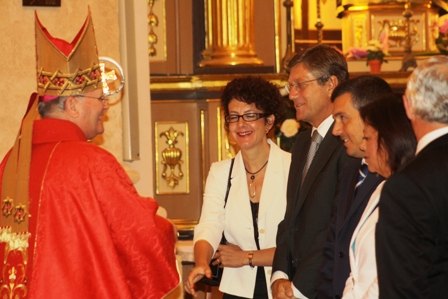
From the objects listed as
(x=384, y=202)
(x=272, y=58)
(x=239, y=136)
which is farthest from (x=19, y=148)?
(x=272, y=58)

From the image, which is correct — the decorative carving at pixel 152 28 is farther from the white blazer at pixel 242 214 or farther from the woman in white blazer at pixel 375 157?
the woman in white blazer at pixel 375 157

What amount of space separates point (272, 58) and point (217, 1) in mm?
643

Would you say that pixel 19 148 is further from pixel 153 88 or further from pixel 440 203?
pixel 153 88

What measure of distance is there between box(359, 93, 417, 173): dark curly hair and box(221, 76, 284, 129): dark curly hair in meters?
1.50

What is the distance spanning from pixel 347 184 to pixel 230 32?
15.9 feet

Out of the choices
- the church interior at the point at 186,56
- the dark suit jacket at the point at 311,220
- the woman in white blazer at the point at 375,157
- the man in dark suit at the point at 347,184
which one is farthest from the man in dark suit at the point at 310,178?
the church interior at the point at 186,56

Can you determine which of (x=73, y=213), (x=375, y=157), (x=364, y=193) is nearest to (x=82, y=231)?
(x=73, y=213)

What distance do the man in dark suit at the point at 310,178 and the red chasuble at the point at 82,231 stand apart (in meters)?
0.61

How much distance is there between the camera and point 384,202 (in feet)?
12.7

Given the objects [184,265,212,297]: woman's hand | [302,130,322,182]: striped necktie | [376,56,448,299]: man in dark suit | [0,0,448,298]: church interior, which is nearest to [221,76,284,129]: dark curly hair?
[302,130,322,182]: striped necktie

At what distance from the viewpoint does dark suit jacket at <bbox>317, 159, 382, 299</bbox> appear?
4.74 meters

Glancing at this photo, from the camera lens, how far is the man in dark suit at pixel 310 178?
5.15 m

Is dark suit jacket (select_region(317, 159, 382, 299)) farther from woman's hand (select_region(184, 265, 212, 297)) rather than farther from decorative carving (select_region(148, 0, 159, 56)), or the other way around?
decorative carving (select_region(148, 0, 159, 56))

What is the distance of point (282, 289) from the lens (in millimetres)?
5238
